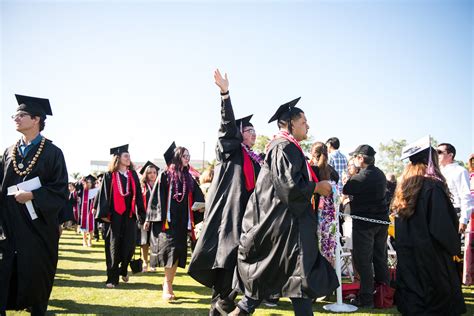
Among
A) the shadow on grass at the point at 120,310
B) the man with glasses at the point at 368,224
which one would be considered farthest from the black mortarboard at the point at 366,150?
the shadow on grass at the point at 120,310

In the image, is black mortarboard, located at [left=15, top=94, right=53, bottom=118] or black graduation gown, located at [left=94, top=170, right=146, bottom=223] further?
black graduation gown, located at [left=94, top=170, right=146, bottom=223]

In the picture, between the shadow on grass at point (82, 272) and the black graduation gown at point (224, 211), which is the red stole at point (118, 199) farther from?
the black graduation gown at point (224, 211)

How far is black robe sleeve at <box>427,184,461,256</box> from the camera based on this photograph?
3859 millimetres

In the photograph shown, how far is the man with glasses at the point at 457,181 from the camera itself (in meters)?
5.77

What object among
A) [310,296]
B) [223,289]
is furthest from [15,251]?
[310,296]

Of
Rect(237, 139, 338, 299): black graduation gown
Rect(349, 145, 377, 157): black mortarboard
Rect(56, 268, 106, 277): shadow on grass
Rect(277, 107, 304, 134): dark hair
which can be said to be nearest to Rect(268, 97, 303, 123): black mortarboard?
Rect(277, 107, 304, 134): dark hair

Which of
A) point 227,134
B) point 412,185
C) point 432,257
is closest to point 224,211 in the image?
point 227,134

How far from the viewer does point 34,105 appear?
187 inches

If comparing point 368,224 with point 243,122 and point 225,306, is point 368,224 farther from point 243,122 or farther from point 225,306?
point 225,306

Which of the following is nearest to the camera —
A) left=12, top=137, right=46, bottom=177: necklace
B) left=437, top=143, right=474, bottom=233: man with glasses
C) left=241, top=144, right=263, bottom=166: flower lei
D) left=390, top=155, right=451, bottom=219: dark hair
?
left=390, top=155, right=451, bottom=219: dark hair

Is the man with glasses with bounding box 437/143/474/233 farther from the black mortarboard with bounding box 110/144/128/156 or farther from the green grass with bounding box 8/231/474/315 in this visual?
the black mortarboard with bounding box 110/144/128/156

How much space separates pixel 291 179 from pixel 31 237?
2779 mm

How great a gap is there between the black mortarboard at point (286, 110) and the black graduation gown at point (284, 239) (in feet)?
1.22

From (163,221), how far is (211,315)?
1.78 metres
